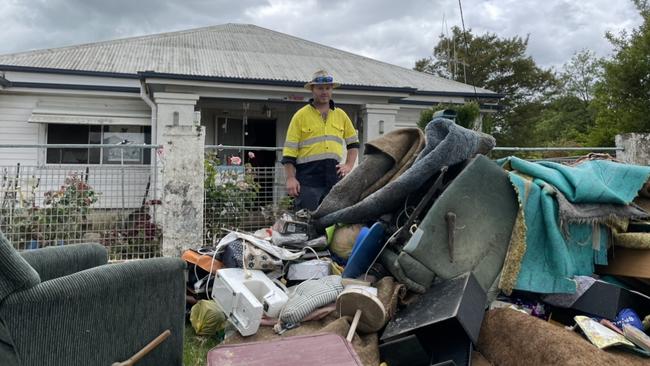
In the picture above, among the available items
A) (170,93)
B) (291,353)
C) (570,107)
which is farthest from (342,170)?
(570,107)

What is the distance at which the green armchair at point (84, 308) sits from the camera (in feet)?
4.73

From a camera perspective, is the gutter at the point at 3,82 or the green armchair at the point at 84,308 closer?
the green armchair at the point at 84,308

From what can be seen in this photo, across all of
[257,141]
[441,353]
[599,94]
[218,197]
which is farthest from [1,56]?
[599,94]

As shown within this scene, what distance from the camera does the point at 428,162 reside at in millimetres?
2959

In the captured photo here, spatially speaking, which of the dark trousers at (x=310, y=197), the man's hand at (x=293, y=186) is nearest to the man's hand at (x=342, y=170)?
the dark trousers at (x=310, y=197)

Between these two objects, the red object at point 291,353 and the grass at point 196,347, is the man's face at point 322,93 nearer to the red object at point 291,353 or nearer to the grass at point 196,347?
the grass at point 196,347

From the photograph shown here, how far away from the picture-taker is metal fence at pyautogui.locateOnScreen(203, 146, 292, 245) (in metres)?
4.62

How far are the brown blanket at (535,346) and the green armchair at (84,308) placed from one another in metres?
1.60

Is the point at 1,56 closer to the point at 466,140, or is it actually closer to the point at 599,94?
the point at 466,140

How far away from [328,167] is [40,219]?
114 inches

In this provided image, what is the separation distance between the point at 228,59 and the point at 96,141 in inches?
→ 145

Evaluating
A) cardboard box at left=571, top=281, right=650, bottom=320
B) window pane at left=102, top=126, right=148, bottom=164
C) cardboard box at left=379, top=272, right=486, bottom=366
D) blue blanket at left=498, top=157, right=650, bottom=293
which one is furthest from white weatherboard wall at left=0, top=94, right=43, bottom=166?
cardboard box at left=571, top=281, right=650, bottom=320

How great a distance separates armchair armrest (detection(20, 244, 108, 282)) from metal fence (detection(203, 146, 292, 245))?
2.16 m

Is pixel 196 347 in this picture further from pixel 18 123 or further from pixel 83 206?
pixel 18 123
